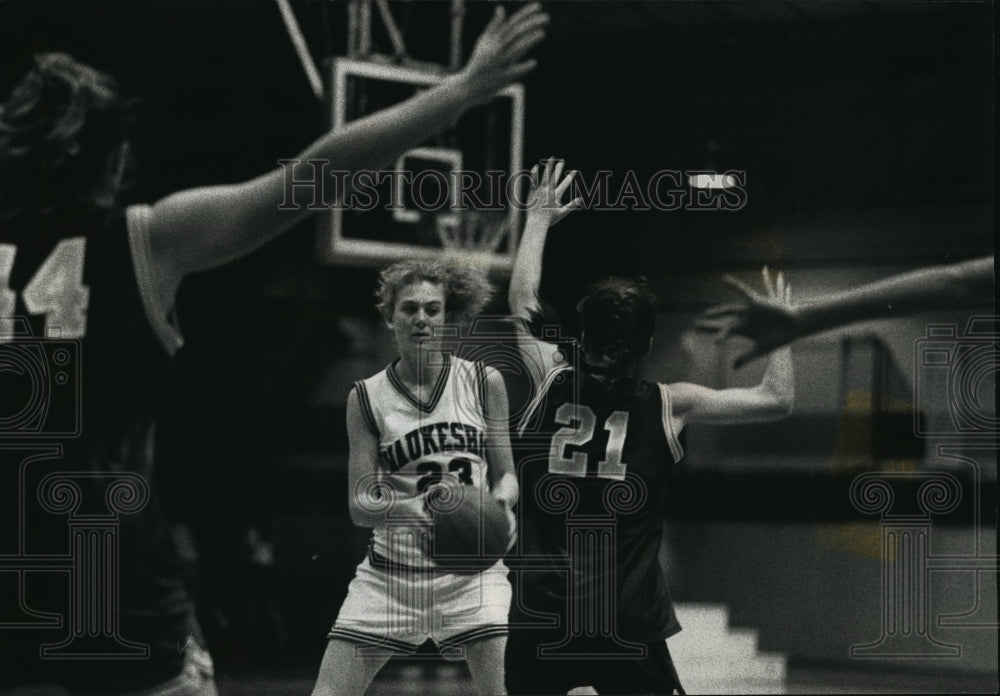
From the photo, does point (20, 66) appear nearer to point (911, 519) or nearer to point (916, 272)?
point (916, 272)

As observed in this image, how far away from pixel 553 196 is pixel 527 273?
0.35 m

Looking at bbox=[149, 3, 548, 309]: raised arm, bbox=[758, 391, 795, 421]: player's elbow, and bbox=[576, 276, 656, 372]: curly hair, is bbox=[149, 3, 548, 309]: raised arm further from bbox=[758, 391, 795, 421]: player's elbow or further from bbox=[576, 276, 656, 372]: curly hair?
bbox=[758, 391, 795, 421]: player's elbow

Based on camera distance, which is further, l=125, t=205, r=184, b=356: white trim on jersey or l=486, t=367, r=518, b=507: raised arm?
l=125, t=205, r=184, b=356: white trim on jersey

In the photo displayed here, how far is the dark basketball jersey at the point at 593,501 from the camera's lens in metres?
5.13

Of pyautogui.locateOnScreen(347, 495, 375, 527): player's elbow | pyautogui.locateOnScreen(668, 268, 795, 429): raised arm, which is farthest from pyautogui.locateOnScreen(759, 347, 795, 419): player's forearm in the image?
pyautogui.locateOnScreen(347, 495, 375, 527): player's elbow

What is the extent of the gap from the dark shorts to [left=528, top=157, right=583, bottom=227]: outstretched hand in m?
1.75

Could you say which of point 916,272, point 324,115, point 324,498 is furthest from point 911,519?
point 324,115

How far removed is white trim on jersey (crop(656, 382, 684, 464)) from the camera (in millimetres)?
Answer: 5188

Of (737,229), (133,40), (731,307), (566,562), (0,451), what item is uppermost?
(133,40)

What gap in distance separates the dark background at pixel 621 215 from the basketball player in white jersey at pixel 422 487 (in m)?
0.12

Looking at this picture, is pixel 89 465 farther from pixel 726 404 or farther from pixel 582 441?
pixel 726 404

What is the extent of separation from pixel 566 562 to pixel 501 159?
172cm

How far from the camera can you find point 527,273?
16.8 ft

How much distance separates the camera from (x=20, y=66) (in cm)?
538
